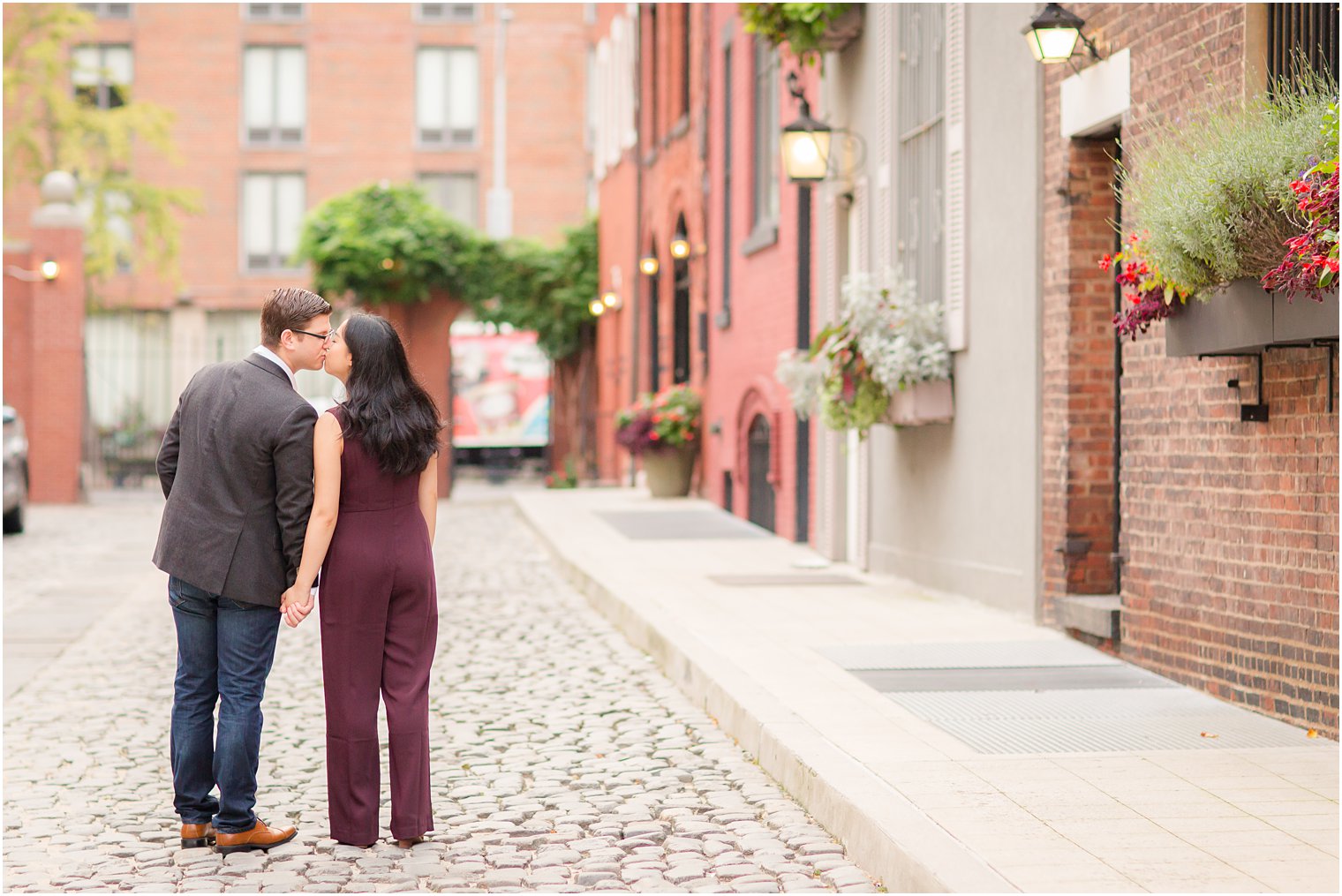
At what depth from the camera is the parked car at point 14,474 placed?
1875 centimetres

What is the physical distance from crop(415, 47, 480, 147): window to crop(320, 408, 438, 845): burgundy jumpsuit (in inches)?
1578

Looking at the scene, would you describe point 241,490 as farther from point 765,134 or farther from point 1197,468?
point 765,134

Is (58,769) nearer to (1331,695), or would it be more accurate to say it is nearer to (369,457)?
(369,457)

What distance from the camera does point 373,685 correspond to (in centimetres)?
528

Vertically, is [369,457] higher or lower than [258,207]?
lower

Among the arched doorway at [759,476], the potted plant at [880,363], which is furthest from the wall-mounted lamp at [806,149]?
the arched doorway at [759,476]

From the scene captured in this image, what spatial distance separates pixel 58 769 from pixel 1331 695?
15.8 ft

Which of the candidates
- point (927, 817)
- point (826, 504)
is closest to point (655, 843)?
point (927, 817)

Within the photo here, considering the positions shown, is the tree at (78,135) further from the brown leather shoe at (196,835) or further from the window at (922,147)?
the brown leather shoe at (196,835)

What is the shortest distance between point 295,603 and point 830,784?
1.77 meters

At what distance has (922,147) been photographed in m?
11.5

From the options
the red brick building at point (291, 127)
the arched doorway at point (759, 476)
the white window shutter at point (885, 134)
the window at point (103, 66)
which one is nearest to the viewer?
the white window shutter at point (885, 134)

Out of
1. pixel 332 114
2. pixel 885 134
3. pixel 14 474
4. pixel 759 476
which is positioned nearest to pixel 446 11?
pixel 332 114

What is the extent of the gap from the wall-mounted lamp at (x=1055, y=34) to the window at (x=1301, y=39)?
1.50m
